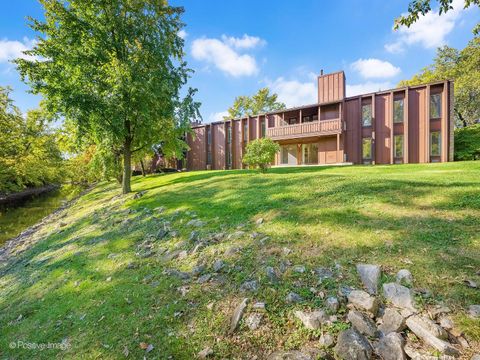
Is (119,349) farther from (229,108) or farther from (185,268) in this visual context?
(229,108)

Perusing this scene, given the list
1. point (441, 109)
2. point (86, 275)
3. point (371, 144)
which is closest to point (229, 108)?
point (371, 144)

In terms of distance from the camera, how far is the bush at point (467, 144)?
1938cm

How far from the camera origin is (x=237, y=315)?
310cm

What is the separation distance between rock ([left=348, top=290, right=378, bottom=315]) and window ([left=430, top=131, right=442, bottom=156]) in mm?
21405

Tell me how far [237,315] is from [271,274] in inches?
33.1

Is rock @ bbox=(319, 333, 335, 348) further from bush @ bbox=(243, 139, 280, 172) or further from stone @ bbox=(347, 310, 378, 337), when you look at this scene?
bush @ bbox=(243, 139, 280, 172)

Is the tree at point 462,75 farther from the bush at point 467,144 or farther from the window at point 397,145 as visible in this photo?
the window at point 397,145

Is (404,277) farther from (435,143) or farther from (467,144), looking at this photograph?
(467,144)

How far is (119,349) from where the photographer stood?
3.07 meters

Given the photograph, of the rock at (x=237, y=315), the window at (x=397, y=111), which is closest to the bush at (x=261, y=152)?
the rock at (x=237, y=315)

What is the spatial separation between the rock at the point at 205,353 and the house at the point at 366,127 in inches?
589

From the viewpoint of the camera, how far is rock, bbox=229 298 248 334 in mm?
2970

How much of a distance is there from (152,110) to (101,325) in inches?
462

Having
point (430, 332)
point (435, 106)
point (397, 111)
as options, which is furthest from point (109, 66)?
point (435, 106)
